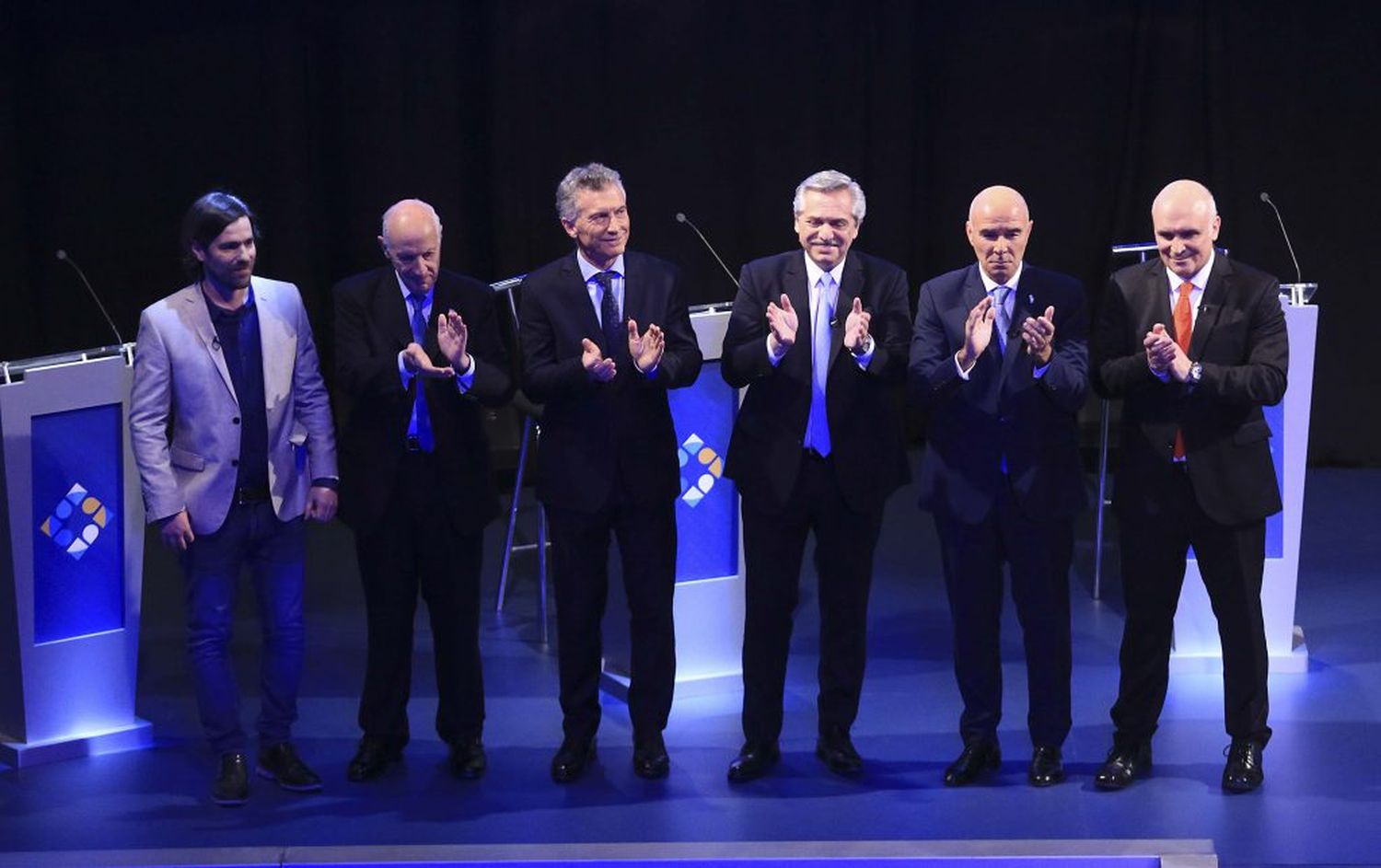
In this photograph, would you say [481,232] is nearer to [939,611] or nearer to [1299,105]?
[939,611]

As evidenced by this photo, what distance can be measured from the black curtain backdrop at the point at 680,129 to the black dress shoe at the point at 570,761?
153 inches

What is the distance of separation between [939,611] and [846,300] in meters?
2.14

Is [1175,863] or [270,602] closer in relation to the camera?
[1175,863]

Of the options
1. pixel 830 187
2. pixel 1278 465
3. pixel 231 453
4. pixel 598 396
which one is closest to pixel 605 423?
pixel 598 396

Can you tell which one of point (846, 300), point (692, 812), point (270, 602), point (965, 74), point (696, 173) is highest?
point (965, 74)

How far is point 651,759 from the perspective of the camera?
4.77 metres

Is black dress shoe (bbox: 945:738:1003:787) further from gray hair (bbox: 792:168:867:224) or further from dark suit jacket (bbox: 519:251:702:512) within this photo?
gray hair (bbox: 792:168:867:224)

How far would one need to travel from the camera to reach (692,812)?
450cm

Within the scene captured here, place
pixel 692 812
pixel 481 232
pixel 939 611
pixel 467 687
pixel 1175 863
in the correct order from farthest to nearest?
pixel 481 232
pixel 939 611
pixel 467 687
pixel 692 812
pixel 1175 863

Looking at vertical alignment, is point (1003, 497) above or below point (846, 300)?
below

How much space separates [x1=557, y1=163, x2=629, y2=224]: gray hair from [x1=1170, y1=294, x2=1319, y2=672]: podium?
7.24ft

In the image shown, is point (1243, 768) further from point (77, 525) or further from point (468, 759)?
point (77, 525)

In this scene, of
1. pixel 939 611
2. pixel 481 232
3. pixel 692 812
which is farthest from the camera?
pixel 481 232

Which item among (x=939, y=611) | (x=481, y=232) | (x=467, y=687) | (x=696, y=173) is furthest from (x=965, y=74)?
(x=467, y=687)
